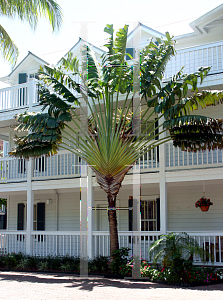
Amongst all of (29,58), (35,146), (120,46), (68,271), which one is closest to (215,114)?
(120,46)

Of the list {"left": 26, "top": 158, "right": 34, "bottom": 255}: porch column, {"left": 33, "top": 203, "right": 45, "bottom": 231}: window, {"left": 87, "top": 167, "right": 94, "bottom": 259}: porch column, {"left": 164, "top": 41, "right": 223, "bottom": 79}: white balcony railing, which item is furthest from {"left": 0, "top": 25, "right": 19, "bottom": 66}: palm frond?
{"left": 33, "top": 203, "right": 45, "bottom": 231}: window

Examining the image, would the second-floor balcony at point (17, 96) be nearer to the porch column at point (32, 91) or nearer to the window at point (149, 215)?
the porch column at point (32, 91)

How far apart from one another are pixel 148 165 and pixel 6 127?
782 cm

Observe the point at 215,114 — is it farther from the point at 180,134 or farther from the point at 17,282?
the point at 17,282

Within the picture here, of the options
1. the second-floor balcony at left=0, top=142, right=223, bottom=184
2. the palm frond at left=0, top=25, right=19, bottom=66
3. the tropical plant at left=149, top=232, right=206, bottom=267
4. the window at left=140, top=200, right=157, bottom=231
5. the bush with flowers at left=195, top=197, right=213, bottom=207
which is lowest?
the tropical plant at left=149, top=232, right=206, bottom=267

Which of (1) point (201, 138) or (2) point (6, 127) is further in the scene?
(2) point (6, 127)

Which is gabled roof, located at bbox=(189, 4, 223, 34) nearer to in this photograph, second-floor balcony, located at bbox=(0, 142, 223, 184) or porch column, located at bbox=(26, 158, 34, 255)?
second-floor balcony, located at bbox=(0, 142, 223, 184)

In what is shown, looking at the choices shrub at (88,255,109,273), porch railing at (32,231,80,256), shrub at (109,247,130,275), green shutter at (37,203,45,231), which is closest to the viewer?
shrub at (109,247,130,275)

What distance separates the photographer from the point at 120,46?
33.6 ft

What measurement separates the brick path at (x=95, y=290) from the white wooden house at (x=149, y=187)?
8.18 ft

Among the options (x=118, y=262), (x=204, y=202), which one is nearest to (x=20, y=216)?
(x=118, y=262)

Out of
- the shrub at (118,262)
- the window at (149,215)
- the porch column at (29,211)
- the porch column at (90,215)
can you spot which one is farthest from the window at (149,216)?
the porch column at (29,211)

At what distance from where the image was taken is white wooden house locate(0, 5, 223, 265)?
11.6 m

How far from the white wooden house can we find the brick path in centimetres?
249
